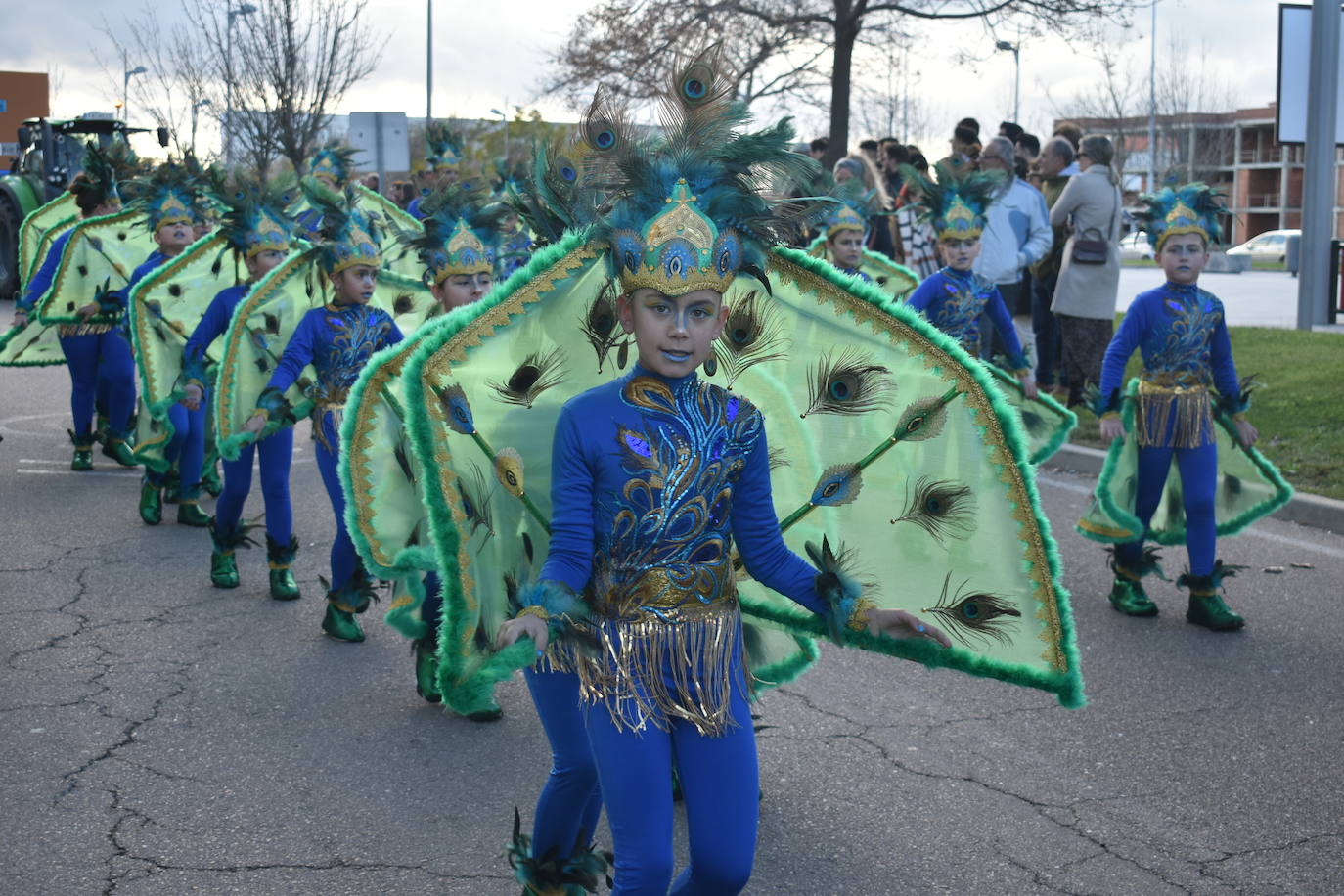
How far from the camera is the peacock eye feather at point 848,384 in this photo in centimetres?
381

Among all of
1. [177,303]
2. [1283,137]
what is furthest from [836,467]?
[1283,137]

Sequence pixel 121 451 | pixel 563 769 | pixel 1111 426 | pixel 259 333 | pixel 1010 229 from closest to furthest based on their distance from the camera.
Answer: pixel 563 769, pixel 1111 426, pixel 259 333, pixel 121 451, pixel 1010 229

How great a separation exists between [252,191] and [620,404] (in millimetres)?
5444

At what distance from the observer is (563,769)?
3377mm

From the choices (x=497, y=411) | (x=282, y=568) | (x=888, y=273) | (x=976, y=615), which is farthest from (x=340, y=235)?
(x=976, y=615)

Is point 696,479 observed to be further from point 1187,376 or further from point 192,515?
point 192,515

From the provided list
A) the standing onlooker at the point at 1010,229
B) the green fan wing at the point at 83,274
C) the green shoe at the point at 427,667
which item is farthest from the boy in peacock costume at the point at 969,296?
the green fan wing at the point at 83,274

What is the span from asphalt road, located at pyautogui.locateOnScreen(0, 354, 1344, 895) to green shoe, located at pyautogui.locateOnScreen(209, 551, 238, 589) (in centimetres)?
10

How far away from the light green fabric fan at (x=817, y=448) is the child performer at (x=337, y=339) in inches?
116

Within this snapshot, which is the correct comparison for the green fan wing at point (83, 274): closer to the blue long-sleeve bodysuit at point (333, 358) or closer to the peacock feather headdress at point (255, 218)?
the peacock feather headdress at point (255, 218)

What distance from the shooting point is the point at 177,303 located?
9406 millimetres

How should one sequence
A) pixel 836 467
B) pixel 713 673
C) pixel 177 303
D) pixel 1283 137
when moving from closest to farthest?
pixel 713 673, pixel 836 467, pixel 177 303, pixel 1283 137

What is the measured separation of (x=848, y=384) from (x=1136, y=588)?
372cm

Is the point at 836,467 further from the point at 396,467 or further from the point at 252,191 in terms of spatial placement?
the point at 252,191
